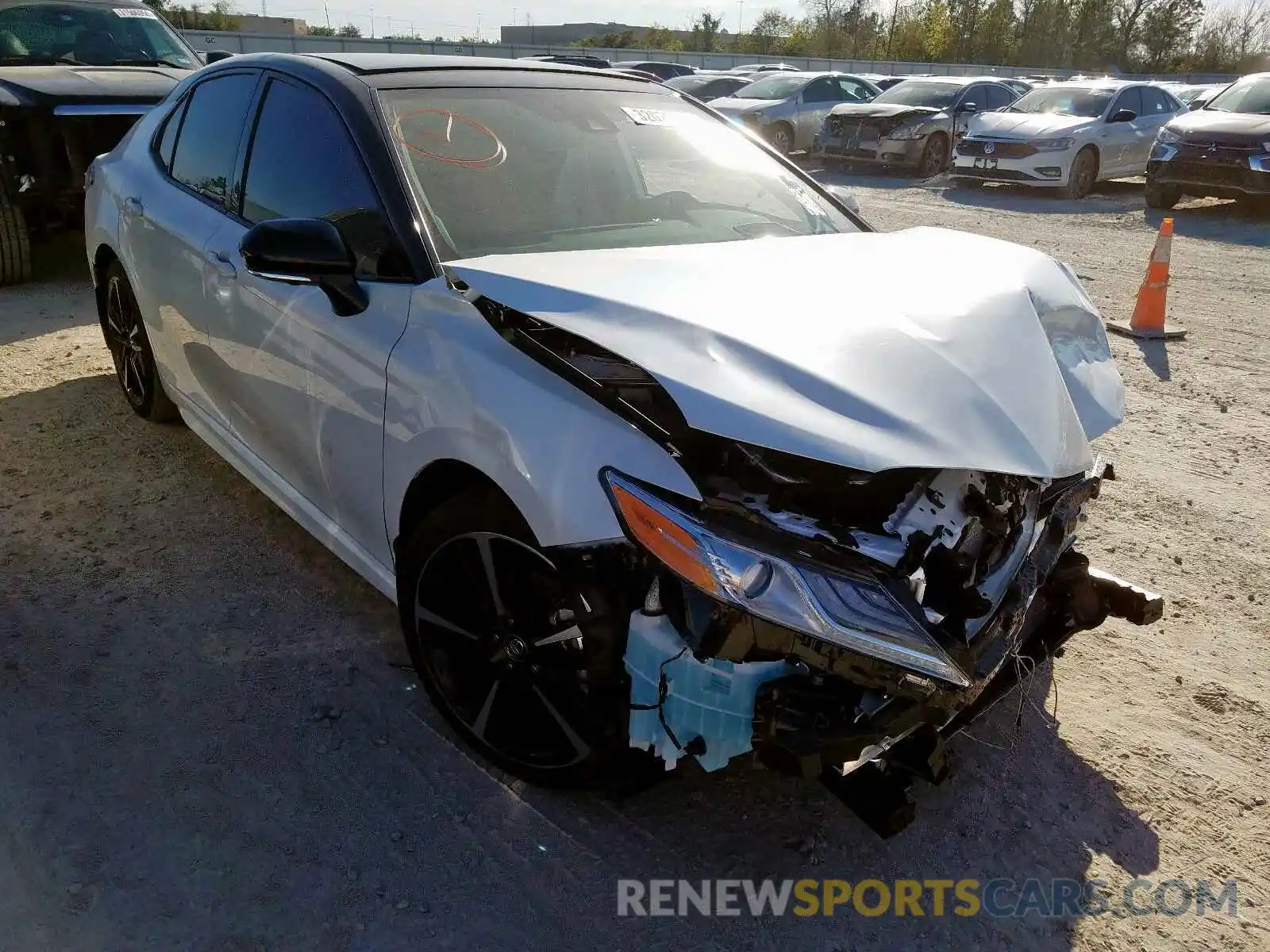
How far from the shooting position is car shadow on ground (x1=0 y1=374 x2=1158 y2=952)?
7.03 feet

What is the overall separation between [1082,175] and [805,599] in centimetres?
1434

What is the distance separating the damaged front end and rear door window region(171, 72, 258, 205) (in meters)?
1.77

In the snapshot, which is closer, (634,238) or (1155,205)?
(634,238)

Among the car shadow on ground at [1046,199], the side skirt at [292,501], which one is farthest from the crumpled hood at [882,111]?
the side skirt at [292,501]

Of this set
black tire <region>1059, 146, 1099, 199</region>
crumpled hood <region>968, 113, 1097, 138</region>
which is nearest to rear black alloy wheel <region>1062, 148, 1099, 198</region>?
black tire <region>1059, 146, 1099, 199</region>

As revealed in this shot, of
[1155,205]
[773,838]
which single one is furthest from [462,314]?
[1155,205]

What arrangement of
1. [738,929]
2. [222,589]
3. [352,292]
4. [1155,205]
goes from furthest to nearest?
[1155,205]
[222,589]
[352,292]
[738,929]

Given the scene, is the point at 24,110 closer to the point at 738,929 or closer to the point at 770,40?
the point at 738,929

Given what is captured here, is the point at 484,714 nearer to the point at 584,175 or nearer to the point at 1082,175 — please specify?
the point at 584,175

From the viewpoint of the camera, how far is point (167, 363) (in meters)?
4.09

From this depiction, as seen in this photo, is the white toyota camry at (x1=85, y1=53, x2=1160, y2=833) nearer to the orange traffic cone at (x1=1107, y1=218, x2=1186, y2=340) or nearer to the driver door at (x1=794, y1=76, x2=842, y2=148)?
the orange traffic cone at (x1=1107, y1=218, x2=1186, y2=340)

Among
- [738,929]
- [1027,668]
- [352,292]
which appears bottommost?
[738,929]

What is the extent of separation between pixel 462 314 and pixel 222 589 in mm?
1668

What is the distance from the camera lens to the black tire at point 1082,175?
13.7 metres
